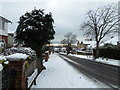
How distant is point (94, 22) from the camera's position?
3522cm

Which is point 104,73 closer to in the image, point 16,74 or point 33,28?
point 33,28

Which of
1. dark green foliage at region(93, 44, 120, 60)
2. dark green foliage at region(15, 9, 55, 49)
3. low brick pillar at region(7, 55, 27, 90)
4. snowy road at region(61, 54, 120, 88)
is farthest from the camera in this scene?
dark green foliage at region(93, 44, 120, 60)

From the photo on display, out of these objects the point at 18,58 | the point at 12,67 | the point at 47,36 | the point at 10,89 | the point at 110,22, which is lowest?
the point at 10,89

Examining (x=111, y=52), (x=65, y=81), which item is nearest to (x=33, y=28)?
(x=65, y=81)

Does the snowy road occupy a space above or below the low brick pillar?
below

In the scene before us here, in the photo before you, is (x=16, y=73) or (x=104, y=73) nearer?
(x=16, y=73)

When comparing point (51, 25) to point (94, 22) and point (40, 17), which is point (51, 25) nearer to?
point (40, 17)

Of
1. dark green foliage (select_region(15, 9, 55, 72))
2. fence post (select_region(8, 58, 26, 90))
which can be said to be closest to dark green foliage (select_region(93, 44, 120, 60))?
dark green foliage (select_region(15, 9, 55, 72))

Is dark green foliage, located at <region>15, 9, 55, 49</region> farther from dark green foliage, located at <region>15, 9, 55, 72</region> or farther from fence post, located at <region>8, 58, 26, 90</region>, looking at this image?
fence post, located at <region>8, 58, 26, 90</region>

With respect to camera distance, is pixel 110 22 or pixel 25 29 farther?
pixel 110 22

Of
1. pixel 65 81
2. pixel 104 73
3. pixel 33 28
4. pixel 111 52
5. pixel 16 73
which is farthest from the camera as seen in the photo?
pixel 111 52

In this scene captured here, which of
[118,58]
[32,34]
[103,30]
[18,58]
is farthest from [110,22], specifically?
[18,58]

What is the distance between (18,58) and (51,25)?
10.7 m

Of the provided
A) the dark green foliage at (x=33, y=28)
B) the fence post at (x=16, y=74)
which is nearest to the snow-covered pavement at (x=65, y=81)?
the fence post at (x=16, y=74)
